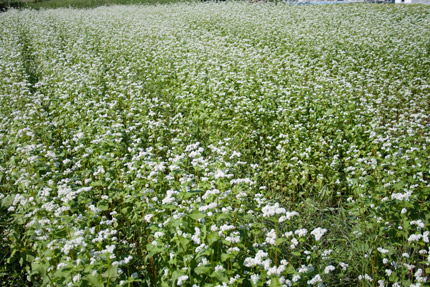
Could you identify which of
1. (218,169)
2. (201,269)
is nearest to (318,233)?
(201,269)

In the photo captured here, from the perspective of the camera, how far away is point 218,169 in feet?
12.5

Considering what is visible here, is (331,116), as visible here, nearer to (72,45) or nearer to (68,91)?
(68,91)

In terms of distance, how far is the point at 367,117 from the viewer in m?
6.02

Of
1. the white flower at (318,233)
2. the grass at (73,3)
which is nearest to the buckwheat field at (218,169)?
the white flower at (318,233)

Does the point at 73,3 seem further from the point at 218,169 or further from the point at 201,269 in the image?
the point at 201,269

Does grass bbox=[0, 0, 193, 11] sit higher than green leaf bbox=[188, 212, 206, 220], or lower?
higher

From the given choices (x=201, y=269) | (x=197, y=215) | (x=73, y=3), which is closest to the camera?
(x=201, y=269)

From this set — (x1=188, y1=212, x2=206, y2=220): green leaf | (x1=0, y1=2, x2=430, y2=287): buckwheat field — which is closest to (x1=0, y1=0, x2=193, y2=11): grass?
(x1=0, y1=2, x2=430, y2=287): buckwheat field

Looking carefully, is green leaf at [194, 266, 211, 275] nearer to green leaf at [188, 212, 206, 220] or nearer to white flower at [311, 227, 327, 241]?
green leaf at [188, 212, 206, 220]

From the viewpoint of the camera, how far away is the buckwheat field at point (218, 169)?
2857mm

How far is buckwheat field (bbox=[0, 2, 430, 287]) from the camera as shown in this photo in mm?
2857

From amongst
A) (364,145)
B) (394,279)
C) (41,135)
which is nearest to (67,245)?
(394,279)

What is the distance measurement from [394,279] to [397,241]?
28.8 inches

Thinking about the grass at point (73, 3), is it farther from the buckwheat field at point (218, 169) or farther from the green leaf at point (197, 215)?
the green leaf at point (197, 215)
